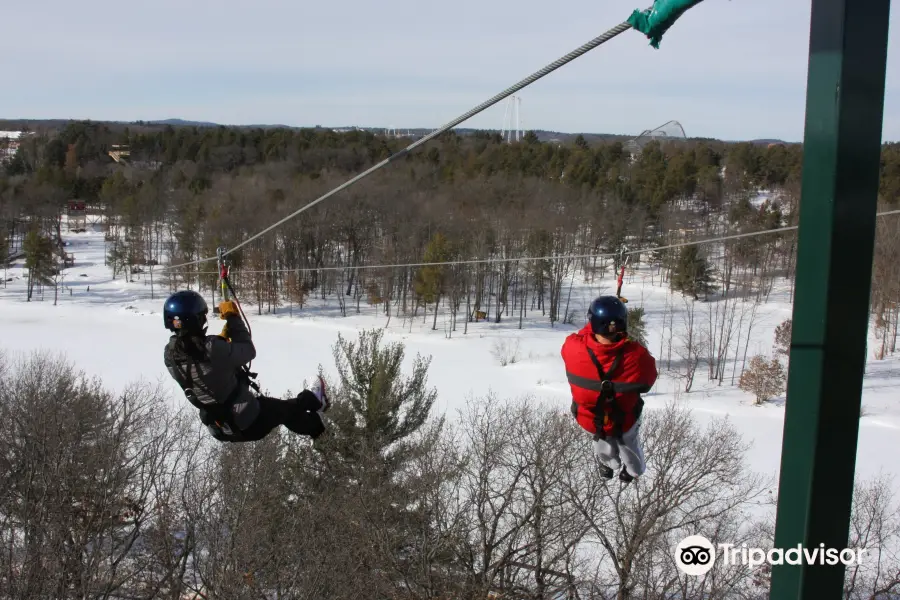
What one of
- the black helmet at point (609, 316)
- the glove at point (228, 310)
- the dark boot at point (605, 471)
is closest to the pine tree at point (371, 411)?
the dark boot at point (605, 471)

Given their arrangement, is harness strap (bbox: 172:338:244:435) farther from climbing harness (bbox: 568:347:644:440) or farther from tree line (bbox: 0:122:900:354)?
tree line (bbox: 0:122:900:354)

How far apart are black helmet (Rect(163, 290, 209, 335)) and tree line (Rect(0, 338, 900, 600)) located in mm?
9794

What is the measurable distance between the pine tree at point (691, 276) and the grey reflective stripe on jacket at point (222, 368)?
116ft

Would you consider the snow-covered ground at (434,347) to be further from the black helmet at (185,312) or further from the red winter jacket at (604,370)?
the black helmet at (185,312)

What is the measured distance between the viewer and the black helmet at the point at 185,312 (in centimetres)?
476

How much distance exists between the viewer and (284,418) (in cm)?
561

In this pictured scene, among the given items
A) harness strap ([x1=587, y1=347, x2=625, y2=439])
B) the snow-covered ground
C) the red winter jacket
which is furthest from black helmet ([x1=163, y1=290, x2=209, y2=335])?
the snow-covered ground

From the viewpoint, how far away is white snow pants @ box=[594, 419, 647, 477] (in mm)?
5316

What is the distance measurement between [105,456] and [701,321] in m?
30.9

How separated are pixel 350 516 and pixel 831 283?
55.1 feet

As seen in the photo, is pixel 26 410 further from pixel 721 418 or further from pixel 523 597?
pixel 721 418

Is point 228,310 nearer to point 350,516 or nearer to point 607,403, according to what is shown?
point 607,403

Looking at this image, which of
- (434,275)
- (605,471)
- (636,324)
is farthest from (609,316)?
(434,275)

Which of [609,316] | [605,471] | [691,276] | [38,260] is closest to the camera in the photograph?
[609,316]
